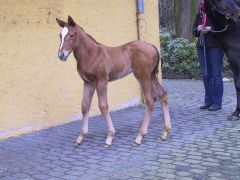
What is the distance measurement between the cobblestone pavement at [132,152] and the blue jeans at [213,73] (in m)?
0.40

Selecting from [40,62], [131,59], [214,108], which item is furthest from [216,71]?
[40,62]

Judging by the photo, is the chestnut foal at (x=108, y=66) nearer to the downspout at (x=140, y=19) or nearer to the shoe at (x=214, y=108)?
the shoe at (x=214, y=108)

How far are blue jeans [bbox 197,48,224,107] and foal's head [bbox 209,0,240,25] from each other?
3.41ft

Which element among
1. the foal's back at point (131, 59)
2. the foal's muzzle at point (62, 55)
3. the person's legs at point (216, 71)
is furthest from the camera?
the person's legs at point (216, 71)

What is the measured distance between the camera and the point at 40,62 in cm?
726

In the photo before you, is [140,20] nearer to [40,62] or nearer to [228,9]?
[228,9]

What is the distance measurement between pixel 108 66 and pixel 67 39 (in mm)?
712

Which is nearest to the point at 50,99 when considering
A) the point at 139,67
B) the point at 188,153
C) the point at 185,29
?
the point at 139,67

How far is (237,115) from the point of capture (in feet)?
24.3

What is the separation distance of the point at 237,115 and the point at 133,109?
2.15m

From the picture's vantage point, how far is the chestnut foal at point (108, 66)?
5953mm

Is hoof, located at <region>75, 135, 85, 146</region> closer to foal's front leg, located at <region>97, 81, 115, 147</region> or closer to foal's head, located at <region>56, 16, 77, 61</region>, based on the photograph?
foal's front leg, located at <region>97, 81, 115, 147</region>

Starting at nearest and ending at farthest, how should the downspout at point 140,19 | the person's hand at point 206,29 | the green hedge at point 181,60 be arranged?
the person's hand at point 206,29 < the downspout at point 140,19 < the green hedge at point 181,60

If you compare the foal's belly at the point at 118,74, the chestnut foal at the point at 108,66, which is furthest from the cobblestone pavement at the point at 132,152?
the foal's belly at the point at 118,74
